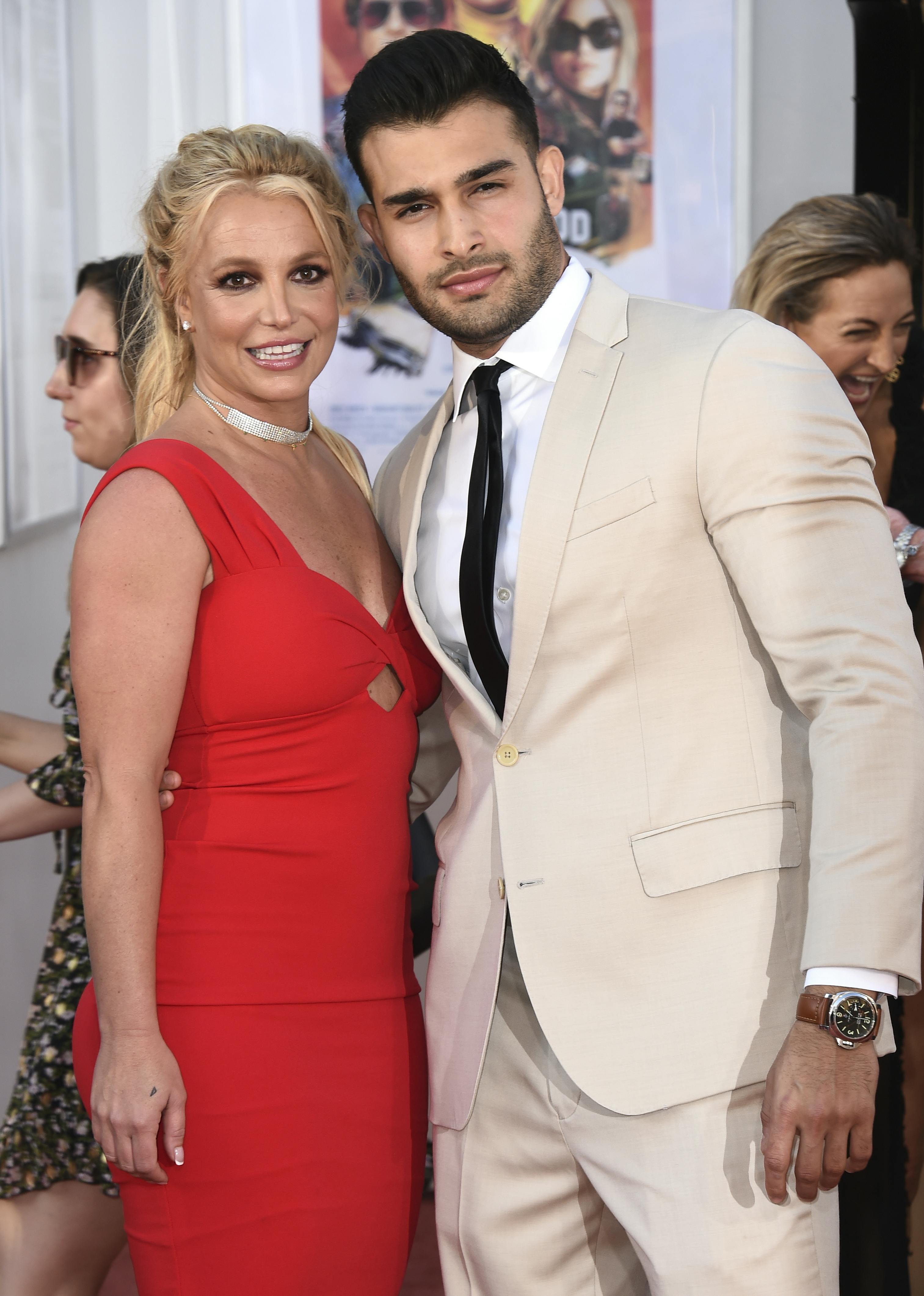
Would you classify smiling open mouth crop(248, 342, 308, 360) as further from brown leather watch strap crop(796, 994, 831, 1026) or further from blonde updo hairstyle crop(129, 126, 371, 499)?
→ brown leather watch strap crop(796, 994, 831, 1026)

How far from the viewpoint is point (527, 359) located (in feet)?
5.81

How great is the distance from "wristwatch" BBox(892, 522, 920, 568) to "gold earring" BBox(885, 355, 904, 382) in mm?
502

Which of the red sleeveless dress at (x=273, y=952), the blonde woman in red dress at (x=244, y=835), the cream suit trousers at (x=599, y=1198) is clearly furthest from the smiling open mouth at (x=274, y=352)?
the cream suit trousers at (x=599, y=1198)

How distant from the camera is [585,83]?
3354 millimetres

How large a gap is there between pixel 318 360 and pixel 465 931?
88 cm

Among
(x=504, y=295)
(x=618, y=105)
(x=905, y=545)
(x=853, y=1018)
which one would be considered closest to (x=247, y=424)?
(x=504, y=295)

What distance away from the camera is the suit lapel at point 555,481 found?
157 centimetres

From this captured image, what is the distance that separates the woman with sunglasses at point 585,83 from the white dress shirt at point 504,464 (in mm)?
1688

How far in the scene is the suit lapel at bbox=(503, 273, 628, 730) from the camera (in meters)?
1.57

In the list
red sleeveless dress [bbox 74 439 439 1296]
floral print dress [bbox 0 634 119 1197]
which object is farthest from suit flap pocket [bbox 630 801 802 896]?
floral print dress [bbox 0 634 119 1197]

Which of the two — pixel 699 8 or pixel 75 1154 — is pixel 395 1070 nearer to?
pixel 75 1154

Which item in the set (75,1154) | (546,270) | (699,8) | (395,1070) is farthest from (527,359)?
(699,8)

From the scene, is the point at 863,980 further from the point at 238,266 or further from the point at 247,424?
the point at 238,266

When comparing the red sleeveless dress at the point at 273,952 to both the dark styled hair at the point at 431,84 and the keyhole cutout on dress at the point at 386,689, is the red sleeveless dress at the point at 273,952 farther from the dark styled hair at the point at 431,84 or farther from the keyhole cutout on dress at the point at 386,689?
the dark styled hair at the point at 431,84
